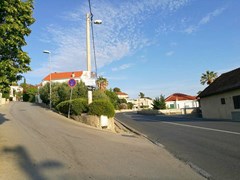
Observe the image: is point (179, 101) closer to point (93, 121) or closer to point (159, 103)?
point (159, 103)

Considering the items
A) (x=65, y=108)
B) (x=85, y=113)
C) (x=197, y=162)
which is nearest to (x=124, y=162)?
(x=197, y=162)

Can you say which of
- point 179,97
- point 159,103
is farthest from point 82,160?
point 179,97

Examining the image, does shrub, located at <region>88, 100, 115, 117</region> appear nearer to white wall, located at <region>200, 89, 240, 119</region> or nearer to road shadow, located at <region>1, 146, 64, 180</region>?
road shadow, located at <region>1, 146, 64, 180</region>

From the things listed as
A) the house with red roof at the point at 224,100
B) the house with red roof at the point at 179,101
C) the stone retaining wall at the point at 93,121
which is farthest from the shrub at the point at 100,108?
the house with red roof at the point at 179,101

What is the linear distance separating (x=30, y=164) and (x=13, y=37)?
414cm

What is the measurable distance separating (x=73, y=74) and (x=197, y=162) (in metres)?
100

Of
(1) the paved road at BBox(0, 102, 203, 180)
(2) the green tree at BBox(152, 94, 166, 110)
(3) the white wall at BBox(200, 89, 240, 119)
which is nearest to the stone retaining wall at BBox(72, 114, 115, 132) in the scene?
(1) the paved road at BBox(0, 102, 203, 180)

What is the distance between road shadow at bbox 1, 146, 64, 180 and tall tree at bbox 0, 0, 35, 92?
2229 mm

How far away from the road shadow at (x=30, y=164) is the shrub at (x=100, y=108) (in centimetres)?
838

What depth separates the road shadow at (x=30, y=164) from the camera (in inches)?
266

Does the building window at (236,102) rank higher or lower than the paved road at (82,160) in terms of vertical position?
higher

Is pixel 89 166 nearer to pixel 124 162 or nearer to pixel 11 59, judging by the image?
pixel 124 162

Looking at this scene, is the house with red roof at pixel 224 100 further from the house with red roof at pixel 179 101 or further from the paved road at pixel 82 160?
the house with red roof at pixel 179 101

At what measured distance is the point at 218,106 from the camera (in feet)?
110
